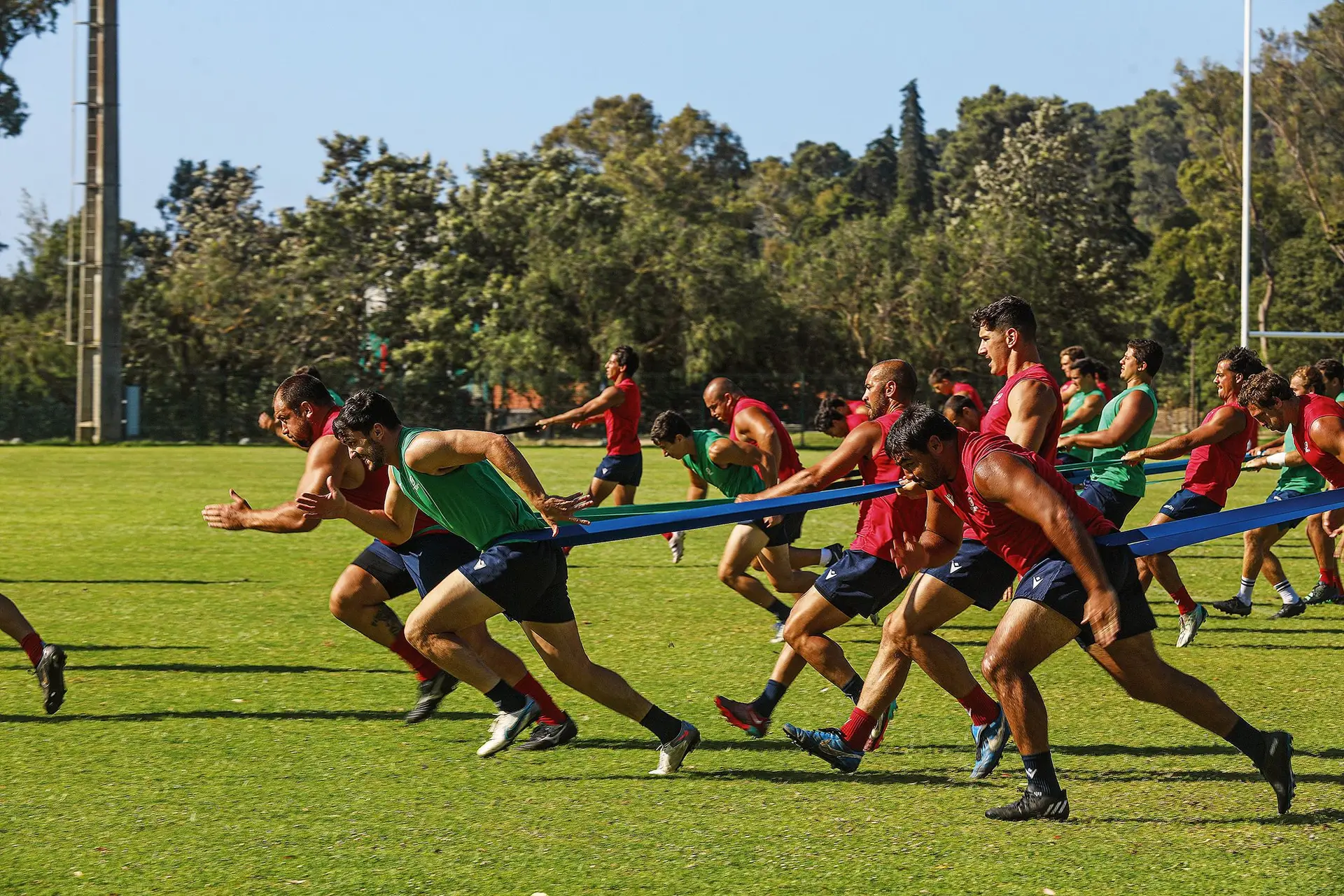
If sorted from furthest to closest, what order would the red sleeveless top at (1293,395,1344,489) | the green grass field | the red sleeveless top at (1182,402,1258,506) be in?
the red sleeveless top at (1182,402,1258,506) → the red sleeveless top at (1293,395,1344,489) → the green grass field

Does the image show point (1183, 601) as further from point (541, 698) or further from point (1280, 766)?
point (541, 698)

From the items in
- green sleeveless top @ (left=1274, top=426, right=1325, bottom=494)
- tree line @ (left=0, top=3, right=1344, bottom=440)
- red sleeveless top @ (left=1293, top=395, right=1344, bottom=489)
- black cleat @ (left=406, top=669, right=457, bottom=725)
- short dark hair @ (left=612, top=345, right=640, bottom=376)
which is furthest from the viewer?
tree line @ (left=0, top=3, right=1344, bottom=440)

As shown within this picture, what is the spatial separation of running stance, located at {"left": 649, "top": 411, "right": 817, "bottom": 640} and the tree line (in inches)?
1314

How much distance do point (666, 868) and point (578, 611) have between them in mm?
6405

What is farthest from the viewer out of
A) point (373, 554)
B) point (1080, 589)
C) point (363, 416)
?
point (373, 554)

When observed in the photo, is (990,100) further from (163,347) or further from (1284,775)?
(1284,775)

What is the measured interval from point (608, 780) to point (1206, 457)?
6.29 m

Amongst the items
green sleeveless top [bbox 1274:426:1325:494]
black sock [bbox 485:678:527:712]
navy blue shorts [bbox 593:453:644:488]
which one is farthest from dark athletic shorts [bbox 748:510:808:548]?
navy blue shorts [bbox 593:453:644:488]

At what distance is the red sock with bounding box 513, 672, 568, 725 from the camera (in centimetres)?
696

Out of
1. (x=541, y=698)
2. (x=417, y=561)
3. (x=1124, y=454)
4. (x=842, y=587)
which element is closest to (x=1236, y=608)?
(x=1124, y=454)

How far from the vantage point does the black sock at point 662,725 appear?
6.49 m

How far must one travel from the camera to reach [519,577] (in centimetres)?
638

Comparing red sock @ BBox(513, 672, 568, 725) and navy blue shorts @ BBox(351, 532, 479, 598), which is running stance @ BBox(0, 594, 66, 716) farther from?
red sock @ BBox(513, 672, 568, 725)

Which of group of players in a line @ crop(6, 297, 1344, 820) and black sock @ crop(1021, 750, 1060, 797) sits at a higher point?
group of players in a line @ crop(6, 297, 1344, 820)
